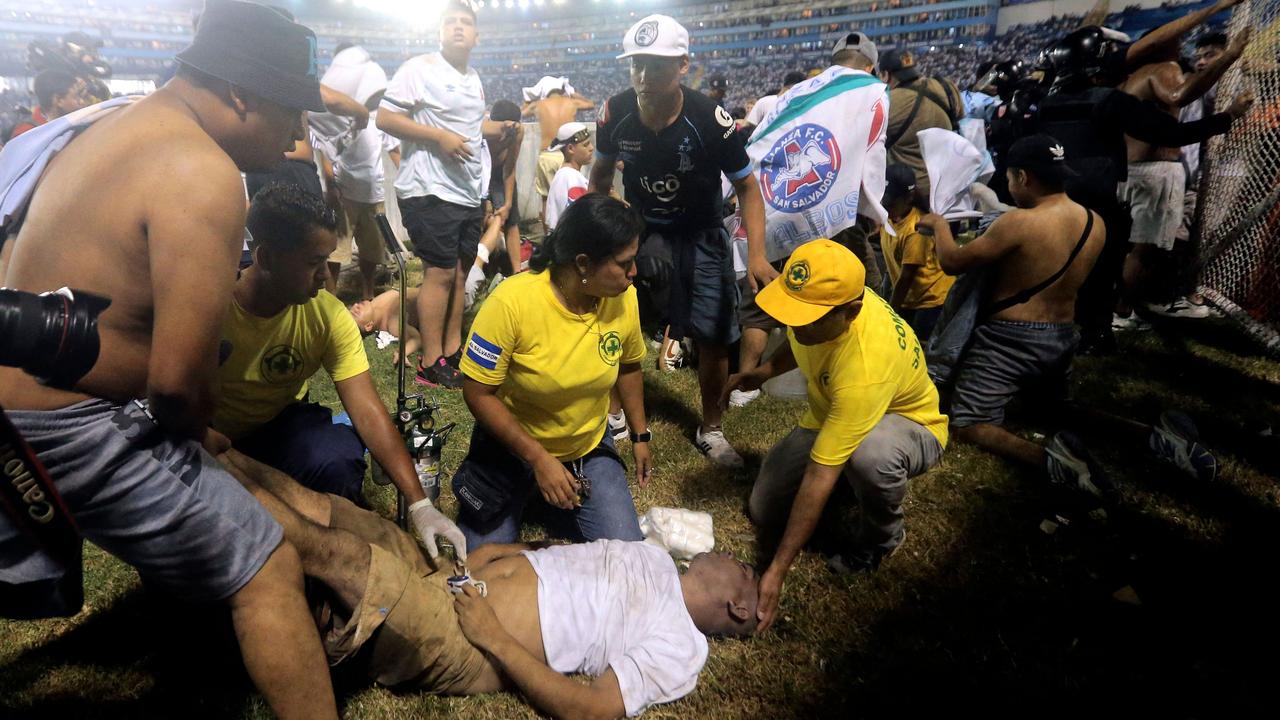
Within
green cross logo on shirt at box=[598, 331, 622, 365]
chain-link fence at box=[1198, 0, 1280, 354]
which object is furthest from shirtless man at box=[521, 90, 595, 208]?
chain-link fence at box=[1198, 0, 1280, 354]

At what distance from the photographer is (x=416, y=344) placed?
546 centimetres

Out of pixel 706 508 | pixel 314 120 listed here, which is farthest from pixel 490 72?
pixel 706 508

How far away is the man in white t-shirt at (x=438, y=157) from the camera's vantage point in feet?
15.8

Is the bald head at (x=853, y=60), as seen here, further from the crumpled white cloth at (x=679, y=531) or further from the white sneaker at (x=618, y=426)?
the crumpled white cloth at (x=679, y=531)

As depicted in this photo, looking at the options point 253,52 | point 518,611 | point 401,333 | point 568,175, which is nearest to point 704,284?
point 401,333

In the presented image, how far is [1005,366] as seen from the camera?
12.7ft

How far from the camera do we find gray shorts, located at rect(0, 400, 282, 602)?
150cm

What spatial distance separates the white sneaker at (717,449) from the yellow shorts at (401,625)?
1999 millimetres

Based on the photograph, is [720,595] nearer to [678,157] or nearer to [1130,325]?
[678,157]

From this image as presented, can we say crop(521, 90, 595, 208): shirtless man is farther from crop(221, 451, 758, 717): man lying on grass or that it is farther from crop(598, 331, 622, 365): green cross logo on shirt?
crop(221, 451, 758, 717): man lying on grass

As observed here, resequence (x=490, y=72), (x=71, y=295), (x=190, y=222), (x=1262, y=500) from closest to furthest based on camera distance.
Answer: (x=71, y=295)
(x=190, y=222)
(x=1262, y=500)
(x=490, y=72)

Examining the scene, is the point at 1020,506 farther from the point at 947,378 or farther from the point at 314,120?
the point at 314,120

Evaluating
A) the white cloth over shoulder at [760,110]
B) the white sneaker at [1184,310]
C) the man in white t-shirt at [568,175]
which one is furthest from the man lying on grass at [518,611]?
the white sneaker at [1184,310]

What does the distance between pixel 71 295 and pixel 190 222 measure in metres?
0.29
